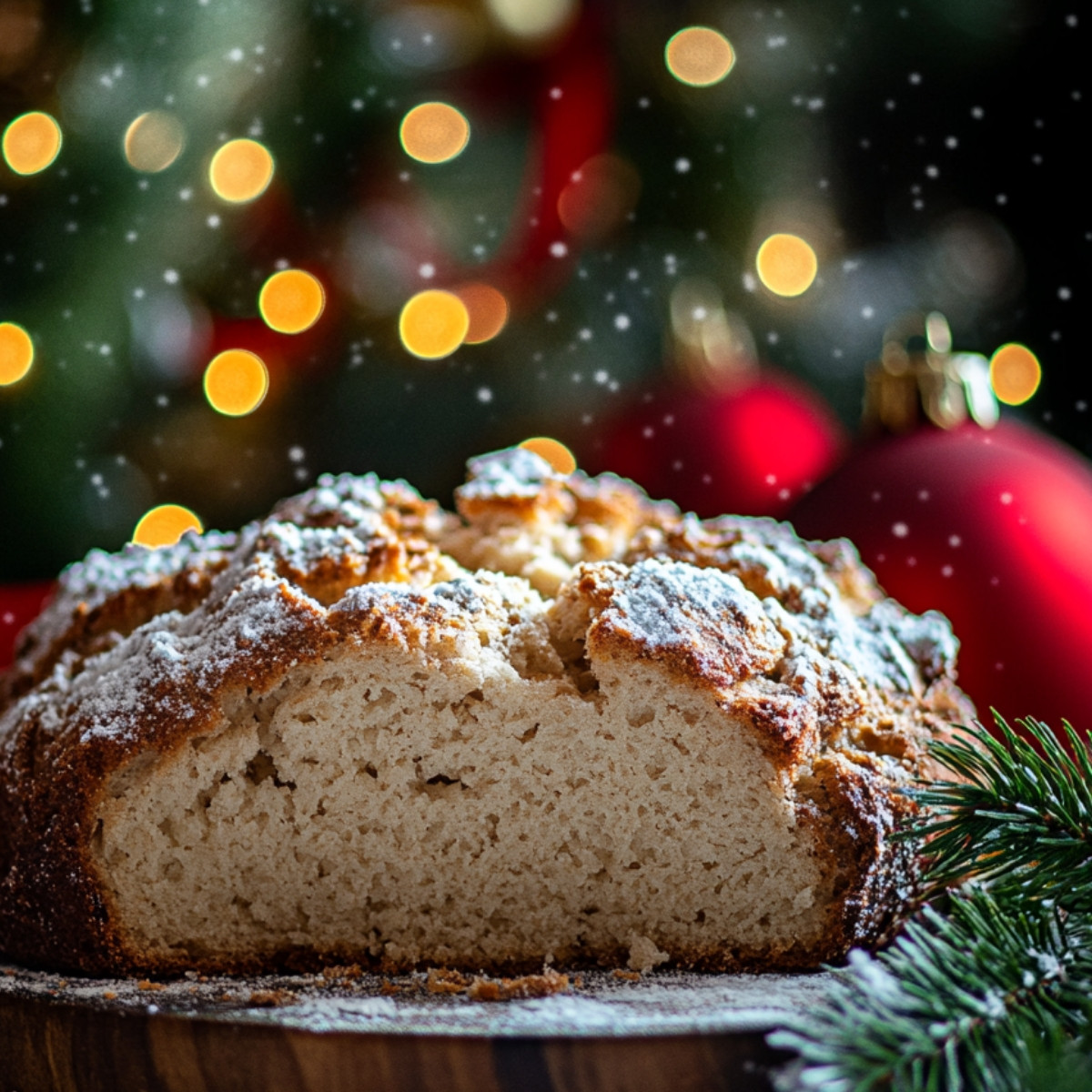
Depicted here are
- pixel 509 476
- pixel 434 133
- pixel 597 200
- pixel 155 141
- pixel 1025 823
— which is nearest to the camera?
pixel 1025 823

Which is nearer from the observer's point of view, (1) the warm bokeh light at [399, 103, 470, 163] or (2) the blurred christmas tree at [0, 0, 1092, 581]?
(2) the blurred christmas tree at [0, 0, 1092, 581]

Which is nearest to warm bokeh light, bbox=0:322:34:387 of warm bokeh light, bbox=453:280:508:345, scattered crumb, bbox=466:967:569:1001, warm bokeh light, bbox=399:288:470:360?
warm bokeh light, bbox=399:288:470:360

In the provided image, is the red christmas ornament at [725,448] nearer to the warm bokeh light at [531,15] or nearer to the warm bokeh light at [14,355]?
the warm bokeh light at [531,15]

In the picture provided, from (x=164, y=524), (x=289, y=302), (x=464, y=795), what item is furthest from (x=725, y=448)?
(x=164, y=524)

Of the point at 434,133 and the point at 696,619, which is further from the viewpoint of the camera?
the point at 434,133

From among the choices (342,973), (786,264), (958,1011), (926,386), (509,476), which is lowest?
(342,973)

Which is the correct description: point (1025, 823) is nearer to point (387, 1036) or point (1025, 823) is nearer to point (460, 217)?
point (387, 1036)

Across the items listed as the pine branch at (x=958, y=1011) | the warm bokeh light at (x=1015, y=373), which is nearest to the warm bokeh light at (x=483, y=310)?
the warm bokeh light at (x=1015, y=373)

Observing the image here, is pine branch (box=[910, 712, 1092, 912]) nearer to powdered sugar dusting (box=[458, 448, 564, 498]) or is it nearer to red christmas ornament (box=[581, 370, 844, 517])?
powdered sugar dusting (box=[458, 448, 564, 498])

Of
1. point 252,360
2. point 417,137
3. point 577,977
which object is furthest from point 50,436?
point 577,977
